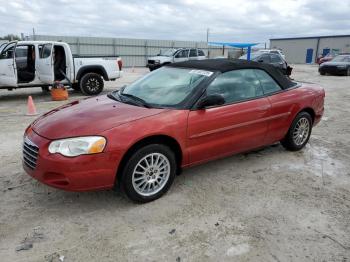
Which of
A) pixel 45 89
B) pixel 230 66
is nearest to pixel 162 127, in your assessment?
pixel 230 66

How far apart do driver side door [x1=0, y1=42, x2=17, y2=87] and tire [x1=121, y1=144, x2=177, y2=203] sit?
26.9 ft

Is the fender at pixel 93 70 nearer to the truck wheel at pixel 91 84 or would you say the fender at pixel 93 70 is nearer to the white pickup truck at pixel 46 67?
the white pickup truck at pixel 46 67

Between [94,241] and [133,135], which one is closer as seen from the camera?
[94,241]

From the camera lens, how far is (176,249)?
286 cm

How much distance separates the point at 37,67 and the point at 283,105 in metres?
8.55

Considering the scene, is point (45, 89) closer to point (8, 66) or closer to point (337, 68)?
point (8, 66)

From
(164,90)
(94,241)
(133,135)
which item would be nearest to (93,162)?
(133,135)

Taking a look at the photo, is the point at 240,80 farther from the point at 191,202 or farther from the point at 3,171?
the point at 3,171

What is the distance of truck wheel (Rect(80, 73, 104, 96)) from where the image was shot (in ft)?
37.1

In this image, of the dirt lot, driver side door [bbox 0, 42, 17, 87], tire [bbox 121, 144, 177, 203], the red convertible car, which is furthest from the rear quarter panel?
driver side door [bbox 0, 42, 17, 87]

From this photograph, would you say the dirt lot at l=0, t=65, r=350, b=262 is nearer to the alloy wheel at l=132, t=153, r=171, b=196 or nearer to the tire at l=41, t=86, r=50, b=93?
the alloy wheel at l=132, t=153, r=171, b=196

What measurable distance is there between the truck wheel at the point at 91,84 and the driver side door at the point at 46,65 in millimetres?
1052

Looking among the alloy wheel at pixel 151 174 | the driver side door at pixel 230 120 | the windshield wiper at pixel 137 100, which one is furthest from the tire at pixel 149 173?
the windshield wiper at pixel 137 100

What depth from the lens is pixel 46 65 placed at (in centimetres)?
1046
